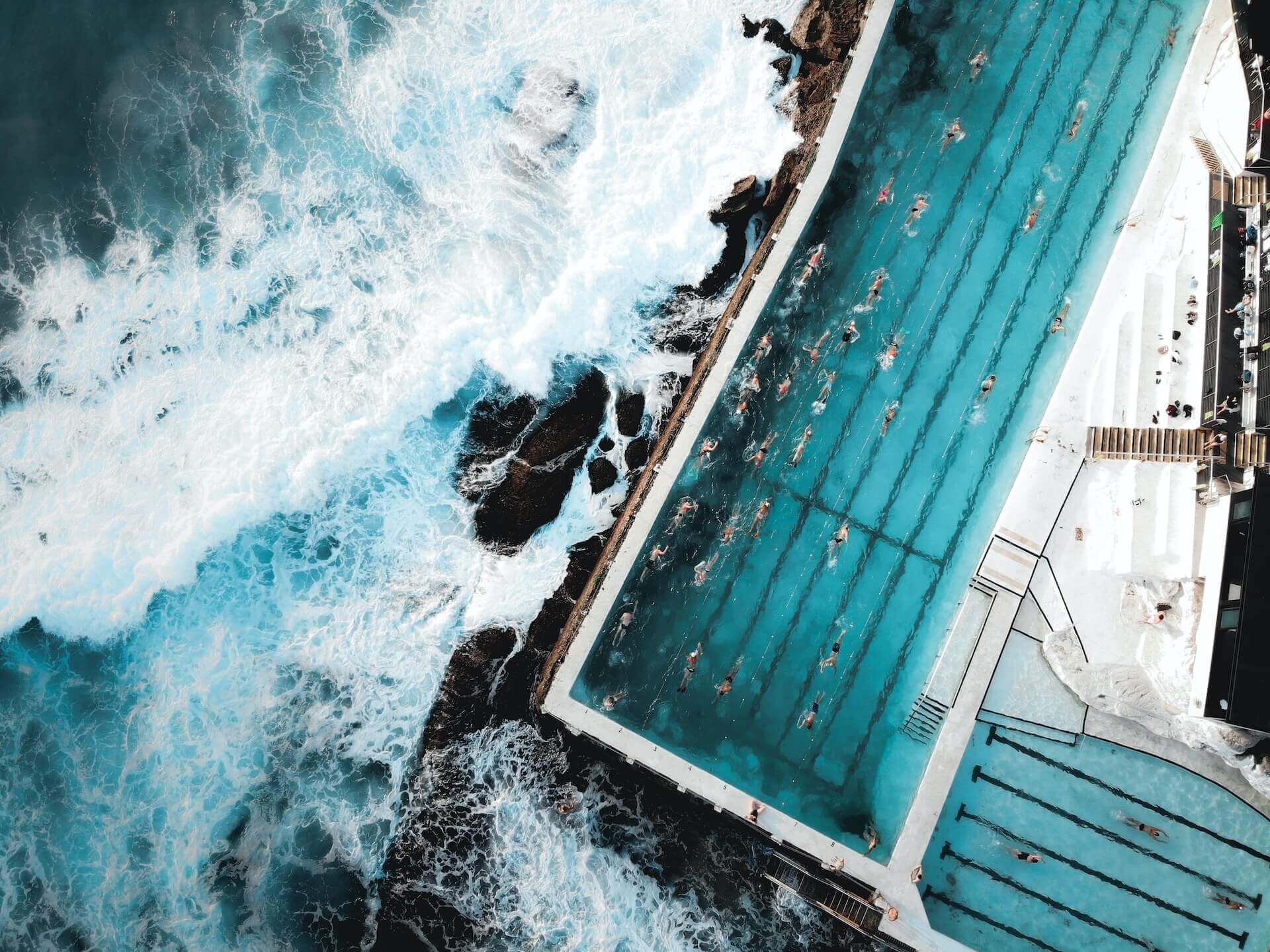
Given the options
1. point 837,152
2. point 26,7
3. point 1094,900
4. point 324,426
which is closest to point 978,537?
point 1094,900

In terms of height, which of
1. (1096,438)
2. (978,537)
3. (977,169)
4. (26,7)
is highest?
(977,169)

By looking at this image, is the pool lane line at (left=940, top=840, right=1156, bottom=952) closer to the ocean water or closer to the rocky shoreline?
the ocean water

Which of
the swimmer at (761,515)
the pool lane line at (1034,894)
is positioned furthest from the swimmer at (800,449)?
the pool lane line at (1034,894)

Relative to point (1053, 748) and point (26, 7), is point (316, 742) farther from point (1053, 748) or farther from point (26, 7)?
point (26, 7)

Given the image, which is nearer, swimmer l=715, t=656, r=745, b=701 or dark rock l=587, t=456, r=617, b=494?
swimmer l=715, t=656, r=745, b=701

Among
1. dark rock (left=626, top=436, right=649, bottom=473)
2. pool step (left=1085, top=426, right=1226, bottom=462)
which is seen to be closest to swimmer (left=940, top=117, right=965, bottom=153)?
pool step (left=1085, top=426, right=1226, bottom=462)

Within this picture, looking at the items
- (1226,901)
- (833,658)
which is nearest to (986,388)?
(833,658)
